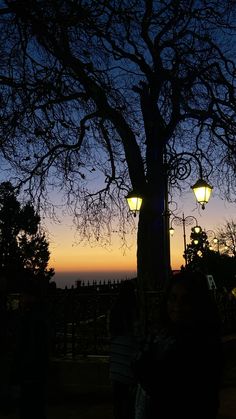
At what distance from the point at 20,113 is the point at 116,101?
111 inches

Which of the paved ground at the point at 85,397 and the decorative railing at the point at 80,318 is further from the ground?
the decorative railing at the point at 80,318

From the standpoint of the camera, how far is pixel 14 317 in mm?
8984

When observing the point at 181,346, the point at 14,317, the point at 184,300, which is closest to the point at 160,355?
the point at 181,346

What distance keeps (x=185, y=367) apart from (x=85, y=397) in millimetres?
6262

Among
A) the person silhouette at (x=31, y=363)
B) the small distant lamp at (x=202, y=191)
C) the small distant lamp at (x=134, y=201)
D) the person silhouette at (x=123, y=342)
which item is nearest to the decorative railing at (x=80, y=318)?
the small distant lamp at (x=202, y=191)

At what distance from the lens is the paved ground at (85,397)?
7031 millimetres

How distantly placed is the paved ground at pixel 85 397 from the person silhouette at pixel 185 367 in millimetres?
4998

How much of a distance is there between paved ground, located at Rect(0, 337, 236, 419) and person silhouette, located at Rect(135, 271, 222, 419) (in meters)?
5.00

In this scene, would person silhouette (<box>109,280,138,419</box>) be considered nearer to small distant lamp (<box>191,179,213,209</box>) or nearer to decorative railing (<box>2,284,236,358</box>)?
decorative railing (<box>2,284,236,358</box>)

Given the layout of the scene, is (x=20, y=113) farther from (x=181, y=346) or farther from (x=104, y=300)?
(x=181, y=346)

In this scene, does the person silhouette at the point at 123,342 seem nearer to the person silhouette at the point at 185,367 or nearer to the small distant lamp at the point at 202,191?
the person silhouette at the point at 185,367

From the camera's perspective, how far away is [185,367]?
2256mm

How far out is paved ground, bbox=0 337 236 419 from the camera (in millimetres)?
7031

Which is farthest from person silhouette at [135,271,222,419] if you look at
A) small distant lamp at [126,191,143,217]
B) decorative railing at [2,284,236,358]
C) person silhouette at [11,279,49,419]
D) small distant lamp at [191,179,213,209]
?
small distant lamp at [126,191,143,217]
